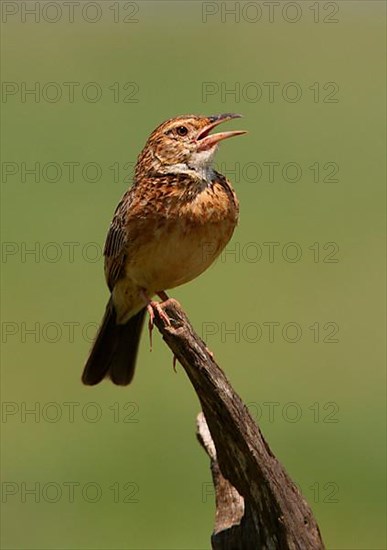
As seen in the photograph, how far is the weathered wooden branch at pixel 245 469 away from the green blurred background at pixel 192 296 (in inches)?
112

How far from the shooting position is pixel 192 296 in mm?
13680

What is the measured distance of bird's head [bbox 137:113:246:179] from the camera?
781 cm

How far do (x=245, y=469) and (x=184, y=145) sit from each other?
2182mm

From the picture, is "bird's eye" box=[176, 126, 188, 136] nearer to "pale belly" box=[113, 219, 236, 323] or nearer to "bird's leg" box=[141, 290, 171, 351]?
"pale belly" box=[113, 219, 236, 323]

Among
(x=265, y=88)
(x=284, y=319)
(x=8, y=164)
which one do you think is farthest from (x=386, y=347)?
(x=265, y=88)

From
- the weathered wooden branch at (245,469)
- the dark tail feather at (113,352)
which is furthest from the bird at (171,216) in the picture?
the weathered wooden branch at (245,469)

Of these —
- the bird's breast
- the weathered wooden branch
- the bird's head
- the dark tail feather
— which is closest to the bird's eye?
the bird's head

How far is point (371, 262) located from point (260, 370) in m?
2.78

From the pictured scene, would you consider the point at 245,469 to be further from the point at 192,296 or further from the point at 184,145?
the point at 192,296

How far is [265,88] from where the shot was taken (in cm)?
1870

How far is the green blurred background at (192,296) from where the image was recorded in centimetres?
981

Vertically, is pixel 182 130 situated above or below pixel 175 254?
above

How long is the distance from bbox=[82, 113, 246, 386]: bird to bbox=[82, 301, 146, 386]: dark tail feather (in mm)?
357

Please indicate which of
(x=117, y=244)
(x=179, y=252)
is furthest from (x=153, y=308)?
(x=117, y=244)
